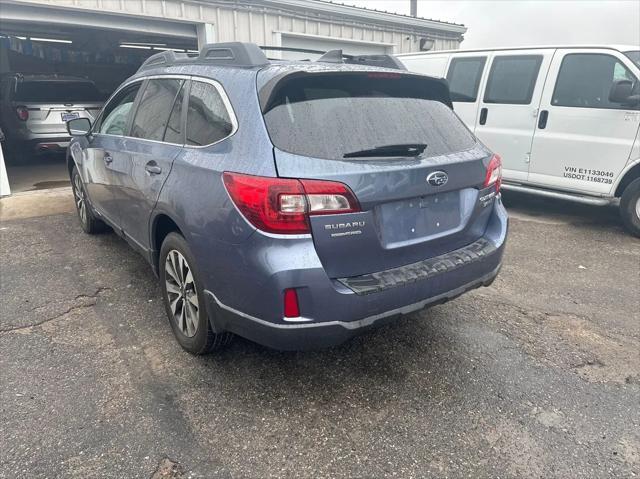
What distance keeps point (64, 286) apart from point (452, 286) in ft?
10.3

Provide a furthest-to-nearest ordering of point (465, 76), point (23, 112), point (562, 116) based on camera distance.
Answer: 1. point (23, 112)
2. point (465, 76)
3. point (562, 116)

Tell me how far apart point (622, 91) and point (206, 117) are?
466cm

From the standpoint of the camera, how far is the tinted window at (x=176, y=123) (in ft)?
9.34

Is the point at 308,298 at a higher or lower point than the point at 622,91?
lower

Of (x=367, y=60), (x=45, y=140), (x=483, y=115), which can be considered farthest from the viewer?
(x=45, y=140)

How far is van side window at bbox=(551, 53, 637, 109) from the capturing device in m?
5.32

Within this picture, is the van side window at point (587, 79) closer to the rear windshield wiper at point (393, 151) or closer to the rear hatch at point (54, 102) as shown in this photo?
the rear windshield wiper at point (393, 151)

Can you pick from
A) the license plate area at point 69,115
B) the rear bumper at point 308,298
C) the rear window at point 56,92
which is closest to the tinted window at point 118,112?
the rear bumper at point 308,298

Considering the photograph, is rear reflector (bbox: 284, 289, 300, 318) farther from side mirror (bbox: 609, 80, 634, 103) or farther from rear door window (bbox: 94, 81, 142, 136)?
side mirror (bbox: 609, 80, 634, 103)

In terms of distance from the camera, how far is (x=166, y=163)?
2809mm

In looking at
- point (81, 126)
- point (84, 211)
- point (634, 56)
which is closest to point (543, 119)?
point (634, 56)

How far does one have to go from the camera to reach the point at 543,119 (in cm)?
584

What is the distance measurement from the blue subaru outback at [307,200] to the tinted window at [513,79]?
3.65 meters

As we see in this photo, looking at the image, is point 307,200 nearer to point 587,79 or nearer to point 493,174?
point 493,174
